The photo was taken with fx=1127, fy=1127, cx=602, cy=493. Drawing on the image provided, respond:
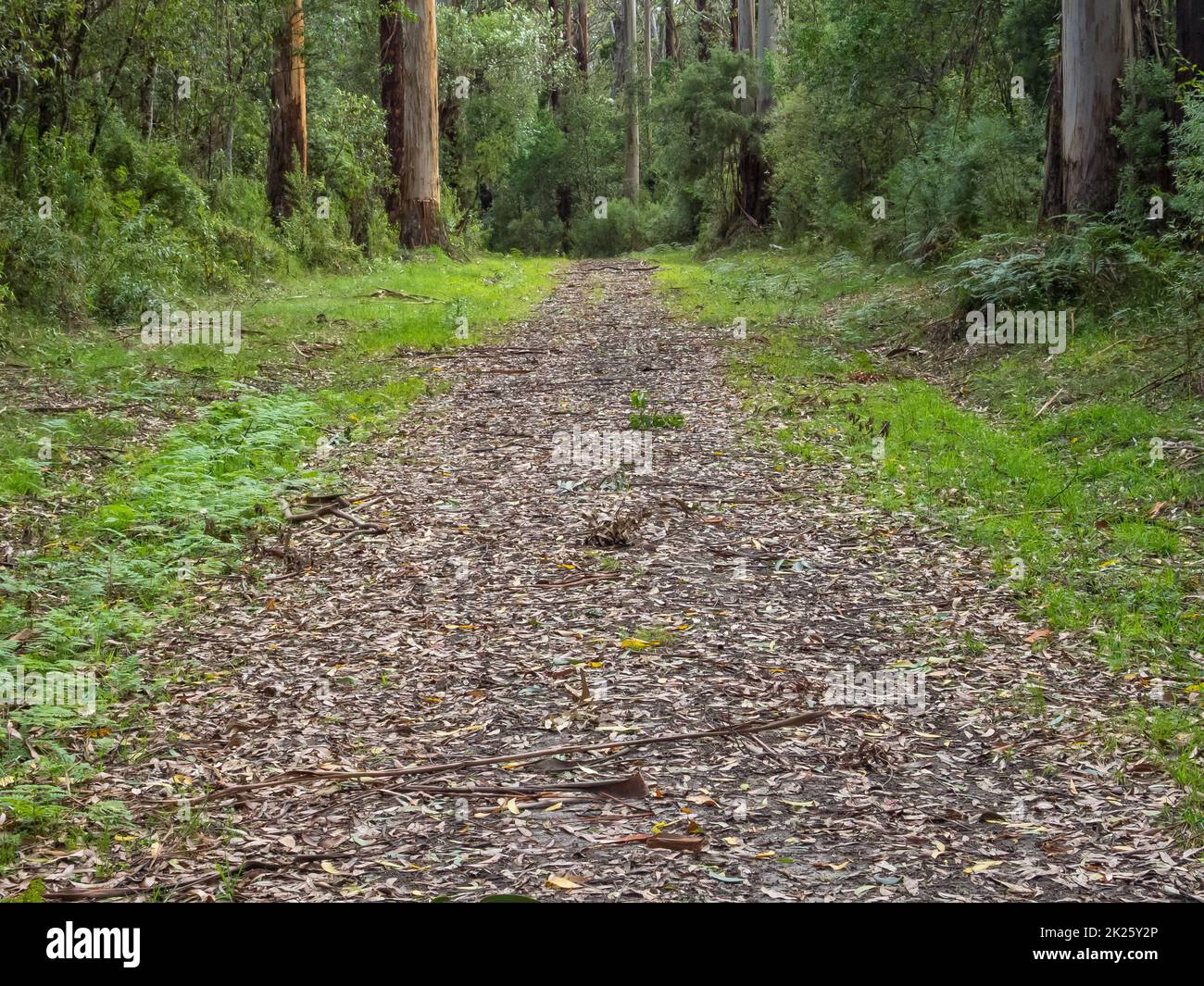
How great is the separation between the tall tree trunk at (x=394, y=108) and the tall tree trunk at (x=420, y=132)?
2.9 inches

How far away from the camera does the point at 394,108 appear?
2552 centimetres

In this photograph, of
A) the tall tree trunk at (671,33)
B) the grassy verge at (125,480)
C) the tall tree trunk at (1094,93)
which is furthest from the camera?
the tall tree trunk at (671,33)

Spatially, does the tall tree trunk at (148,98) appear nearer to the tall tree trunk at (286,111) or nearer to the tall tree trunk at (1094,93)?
the tall tree trunk at (286,111)

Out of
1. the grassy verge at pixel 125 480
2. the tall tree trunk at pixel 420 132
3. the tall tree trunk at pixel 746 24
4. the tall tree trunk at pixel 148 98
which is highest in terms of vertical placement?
the tall tree trunk at pixel 746 24

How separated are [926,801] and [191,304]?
12941 millimetres

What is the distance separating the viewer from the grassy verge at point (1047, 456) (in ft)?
18.4

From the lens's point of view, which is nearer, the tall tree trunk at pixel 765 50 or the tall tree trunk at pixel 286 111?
the tall tree trunk at pixel 286 111

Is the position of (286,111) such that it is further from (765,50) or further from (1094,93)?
(765,50)

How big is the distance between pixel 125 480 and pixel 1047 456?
22.3ft

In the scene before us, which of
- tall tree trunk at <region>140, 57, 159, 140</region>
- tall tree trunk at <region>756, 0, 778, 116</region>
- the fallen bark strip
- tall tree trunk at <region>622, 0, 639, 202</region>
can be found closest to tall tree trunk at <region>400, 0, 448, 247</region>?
tall tree trunk at <region>140, 57, 159, 140</region>

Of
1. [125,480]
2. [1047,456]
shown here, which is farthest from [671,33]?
[125,480]

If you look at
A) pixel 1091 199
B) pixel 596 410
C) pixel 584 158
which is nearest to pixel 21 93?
pixel 596 410

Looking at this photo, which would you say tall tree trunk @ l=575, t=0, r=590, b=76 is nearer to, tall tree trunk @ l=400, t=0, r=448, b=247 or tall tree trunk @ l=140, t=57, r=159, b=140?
tall tree trunk @ l=400, t=0, r=448, b=247

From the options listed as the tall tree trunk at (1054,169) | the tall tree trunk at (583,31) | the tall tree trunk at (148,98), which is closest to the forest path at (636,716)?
the tall tree trunk at (1054,169)
